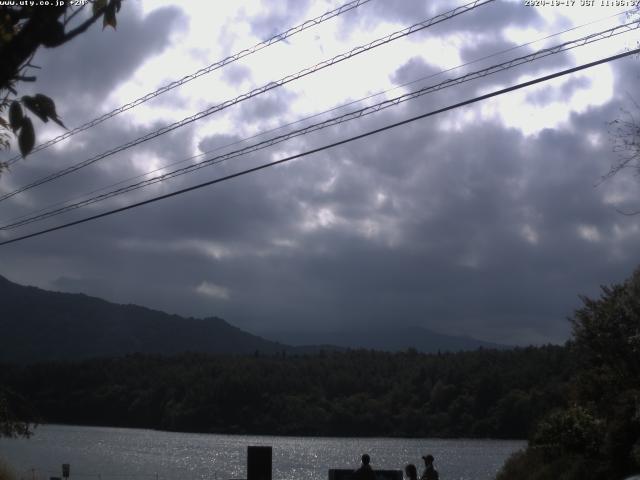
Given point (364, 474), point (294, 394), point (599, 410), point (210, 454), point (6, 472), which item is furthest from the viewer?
point (294, 394)

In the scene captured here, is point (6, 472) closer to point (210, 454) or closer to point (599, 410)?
point (599, 410)

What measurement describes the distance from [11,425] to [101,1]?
17.6 meters

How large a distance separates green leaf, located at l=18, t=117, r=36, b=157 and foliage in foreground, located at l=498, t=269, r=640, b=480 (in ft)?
49.2

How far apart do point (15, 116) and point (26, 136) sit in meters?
0.12

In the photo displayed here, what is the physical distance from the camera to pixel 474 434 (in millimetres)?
112625

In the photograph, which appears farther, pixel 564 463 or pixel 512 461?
pixel 512 461

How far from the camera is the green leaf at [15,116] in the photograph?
14.3 feet

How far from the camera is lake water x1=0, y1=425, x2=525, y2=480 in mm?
68375

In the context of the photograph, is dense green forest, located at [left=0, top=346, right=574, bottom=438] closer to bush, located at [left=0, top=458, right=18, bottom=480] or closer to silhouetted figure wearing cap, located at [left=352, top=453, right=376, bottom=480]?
bush, located at [left=0, top=458, right=18, bottom=480]

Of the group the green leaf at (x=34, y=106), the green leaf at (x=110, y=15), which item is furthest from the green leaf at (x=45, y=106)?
the green leaf at (x=110, y=15)

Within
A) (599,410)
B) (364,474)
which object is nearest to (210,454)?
(599,410)

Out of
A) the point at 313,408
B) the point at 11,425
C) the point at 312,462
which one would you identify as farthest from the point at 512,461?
the point at 313,408

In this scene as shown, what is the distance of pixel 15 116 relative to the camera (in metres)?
4.38

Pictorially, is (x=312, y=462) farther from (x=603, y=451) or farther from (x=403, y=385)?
(x=603, y=451)
